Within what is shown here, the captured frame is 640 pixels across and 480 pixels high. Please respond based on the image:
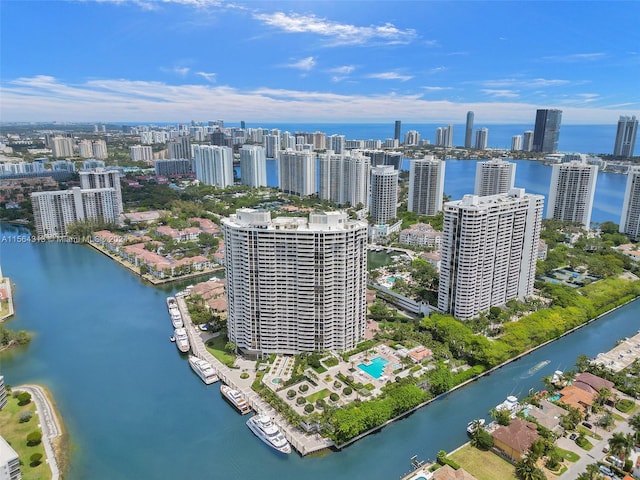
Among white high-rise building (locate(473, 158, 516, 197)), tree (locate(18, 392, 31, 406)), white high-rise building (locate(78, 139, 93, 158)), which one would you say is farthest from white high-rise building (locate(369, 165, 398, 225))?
white high-rise building (locate(78, 139, 93, 158))

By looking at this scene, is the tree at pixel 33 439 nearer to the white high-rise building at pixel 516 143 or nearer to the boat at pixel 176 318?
the boat at pixel 176 318

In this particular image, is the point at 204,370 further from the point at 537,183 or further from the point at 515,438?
the point at 537,183

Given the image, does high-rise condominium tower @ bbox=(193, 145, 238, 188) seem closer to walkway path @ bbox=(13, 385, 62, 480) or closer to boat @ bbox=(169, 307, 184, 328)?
boat @ bbox=(169, 307, 184, 328)

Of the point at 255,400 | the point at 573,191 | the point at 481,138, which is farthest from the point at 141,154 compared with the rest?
the point at 481,138

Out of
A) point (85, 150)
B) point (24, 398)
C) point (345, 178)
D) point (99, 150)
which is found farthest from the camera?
point (99, 150)

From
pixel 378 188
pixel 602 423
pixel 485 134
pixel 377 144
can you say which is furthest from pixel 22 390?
pixel 485 134
